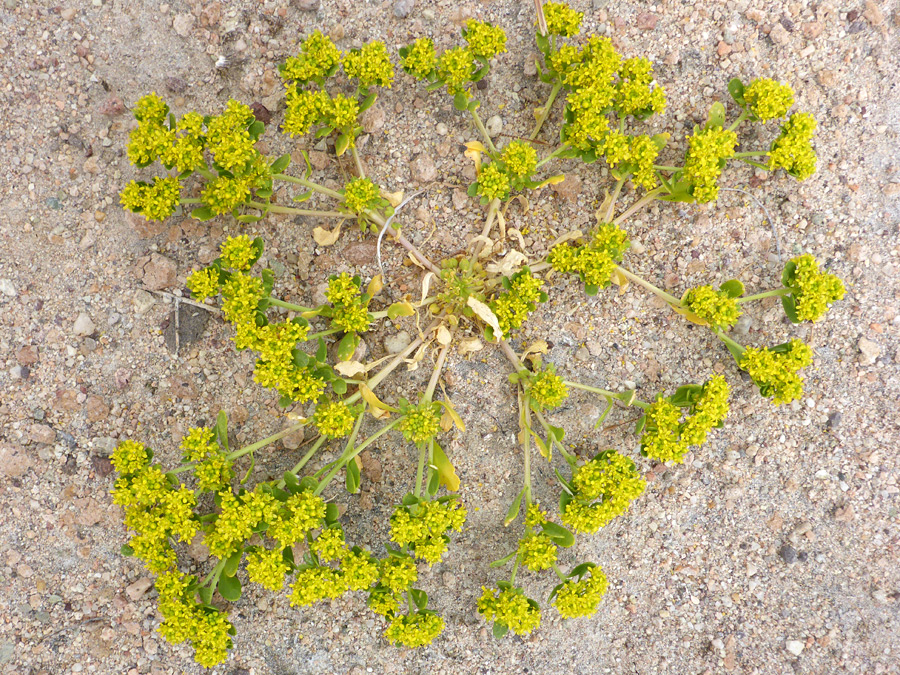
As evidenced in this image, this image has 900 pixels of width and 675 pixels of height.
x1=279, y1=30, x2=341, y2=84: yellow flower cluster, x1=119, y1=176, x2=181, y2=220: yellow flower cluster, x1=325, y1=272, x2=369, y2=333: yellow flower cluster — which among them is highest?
x1=279, y1=30, x2=341, y2=84: yellow flower cluster

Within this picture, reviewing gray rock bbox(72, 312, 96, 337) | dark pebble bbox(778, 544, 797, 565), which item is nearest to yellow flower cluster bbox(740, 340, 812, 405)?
dark pebble bbox(778, 544, 797, 565)

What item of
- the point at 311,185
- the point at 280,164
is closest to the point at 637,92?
the point at 311,185

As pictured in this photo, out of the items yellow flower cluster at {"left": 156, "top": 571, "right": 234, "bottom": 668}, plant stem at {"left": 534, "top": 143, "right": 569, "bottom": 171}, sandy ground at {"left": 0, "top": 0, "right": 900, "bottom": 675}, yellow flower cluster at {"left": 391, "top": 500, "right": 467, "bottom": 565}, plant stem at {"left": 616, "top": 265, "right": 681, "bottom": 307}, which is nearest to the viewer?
yellow flower cluster at {"left": 391, "top": 500, "right": 467, "bottom": 565}

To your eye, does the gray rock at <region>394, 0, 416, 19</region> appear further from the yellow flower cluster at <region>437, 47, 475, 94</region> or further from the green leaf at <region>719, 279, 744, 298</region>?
the green leaf at <region>719, 279, 744, 298</region>

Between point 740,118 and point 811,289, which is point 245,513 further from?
point 740,118

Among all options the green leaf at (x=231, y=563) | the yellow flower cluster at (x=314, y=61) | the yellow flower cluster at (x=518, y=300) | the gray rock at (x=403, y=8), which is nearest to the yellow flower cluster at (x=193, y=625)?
the green leaf at (x=231, y=563)

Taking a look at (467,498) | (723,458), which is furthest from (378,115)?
(723,458)

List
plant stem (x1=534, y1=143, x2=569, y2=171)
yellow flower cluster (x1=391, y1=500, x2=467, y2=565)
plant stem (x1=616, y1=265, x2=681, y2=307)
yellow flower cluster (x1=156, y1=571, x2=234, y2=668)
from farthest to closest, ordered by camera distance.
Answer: plant stem (x1=616, y1=265, x2=681, y2=307) < plant stem (x1=534, y1=143, x2=569, y2=171) < yellow flower cluster (x1=156, y1=571, x2=234, y2=668) < yellow flower cluster (x1=391, y1=500, x2=467, y2=565)
